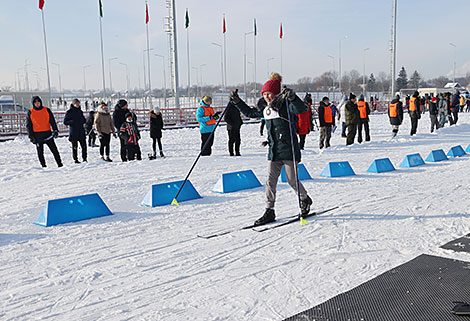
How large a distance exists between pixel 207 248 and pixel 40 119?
20.9ft

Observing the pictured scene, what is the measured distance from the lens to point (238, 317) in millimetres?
2672

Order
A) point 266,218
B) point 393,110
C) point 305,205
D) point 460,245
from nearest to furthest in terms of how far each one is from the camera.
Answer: point 460,245 → point 266,218 → point 305,205 → point 393,110

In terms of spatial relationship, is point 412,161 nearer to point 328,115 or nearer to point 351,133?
point 328,115

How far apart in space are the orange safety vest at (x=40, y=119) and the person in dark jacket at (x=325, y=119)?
6814mm

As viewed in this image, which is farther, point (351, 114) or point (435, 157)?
point (351, 114)

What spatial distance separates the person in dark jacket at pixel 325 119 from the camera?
11555 millimetres

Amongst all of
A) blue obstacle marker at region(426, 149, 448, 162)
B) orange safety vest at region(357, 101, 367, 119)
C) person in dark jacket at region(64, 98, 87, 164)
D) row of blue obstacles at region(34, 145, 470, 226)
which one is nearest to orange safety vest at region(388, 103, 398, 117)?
orange safety vest at region(357, 101, 367, 119)

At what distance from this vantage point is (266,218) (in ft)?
15.4

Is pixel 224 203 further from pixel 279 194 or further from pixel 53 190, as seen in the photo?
pixel 53 190

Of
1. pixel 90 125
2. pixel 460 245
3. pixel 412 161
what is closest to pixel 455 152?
pixel 412 161

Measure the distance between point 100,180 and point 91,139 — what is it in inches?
268

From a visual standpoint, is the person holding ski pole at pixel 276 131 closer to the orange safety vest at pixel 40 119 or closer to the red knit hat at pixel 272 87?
the red knit hat at pixel 272 87

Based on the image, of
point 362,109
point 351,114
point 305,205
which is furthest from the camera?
point 362,109

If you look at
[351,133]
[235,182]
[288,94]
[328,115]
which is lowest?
[235,182]
